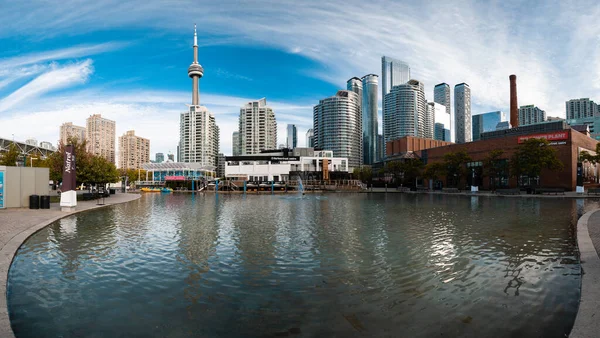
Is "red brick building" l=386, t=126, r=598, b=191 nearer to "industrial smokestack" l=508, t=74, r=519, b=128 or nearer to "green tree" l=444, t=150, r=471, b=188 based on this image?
"green tree" l=444, t=150, r=471, b=188

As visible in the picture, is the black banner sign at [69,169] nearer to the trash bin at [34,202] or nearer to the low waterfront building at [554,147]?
the trash bin at [34,202]

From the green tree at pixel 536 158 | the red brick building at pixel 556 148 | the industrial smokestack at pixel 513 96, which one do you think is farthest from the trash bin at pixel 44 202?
the industrial smokestack at pixel 513 96

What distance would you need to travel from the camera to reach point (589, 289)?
786cm

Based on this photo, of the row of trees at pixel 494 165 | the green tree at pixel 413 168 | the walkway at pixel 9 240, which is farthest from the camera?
the green tree at pixel 413 168

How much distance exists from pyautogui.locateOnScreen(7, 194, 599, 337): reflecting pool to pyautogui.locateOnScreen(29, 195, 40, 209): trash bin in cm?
1592

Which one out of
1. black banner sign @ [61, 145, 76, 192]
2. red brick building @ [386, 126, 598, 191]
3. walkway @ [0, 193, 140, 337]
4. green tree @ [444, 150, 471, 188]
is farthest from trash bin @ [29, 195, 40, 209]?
red brick building @ [386, 126, 598, 191]

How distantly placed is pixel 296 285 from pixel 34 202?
31.3 m

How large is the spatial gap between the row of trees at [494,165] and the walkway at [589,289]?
51.3 meters

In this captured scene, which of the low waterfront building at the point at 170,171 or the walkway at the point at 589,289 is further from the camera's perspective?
the low waterfront building at the point at 170,171

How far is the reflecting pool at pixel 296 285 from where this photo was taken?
6484mm

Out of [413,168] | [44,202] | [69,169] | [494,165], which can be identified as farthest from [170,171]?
[494,165]

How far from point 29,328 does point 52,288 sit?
274cm

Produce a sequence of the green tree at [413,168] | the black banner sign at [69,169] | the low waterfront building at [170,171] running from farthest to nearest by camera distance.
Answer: the low waterfront building at [170,171] < the green tree at [413,168] < the black banner sign at [69,169]

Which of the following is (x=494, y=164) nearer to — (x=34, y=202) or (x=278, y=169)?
(x=34, y=202)
